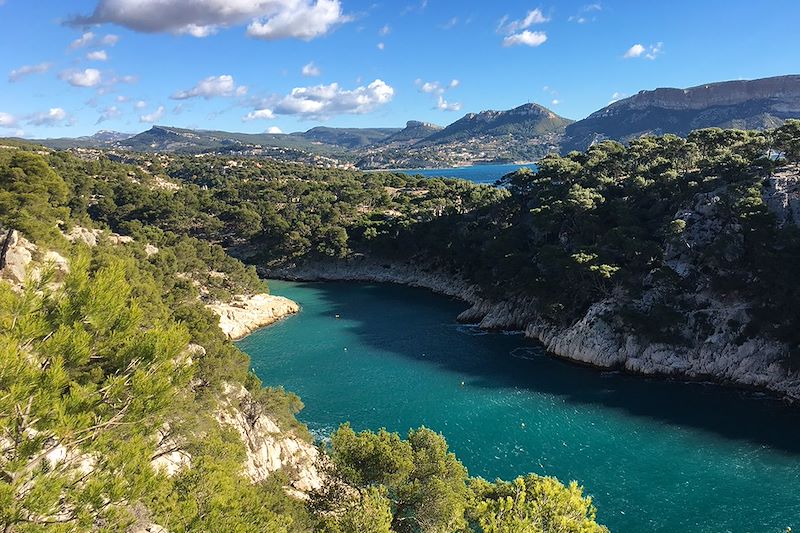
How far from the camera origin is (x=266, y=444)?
2666cm

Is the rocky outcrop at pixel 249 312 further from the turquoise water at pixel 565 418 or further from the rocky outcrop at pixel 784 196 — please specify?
the rocky outcrop at pixel 784 196

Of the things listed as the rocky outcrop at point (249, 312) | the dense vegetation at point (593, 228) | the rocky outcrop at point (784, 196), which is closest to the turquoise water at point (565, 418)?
the rocky outcrop at point (249, 312)

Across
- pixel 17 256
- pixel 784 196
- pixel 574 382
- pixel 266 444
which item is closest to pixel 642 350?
pixel 574 382

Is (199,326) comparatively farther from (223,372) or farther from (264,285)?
(264,285)

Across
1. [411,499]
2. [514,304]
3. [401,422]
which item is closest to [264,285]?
[514,304]

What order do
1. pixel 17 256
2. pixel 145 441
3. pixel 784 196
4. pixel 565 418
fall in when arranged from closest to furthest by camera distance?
pixel 145 441
pixel 17 256
pixel 565 418
pixel 784 196

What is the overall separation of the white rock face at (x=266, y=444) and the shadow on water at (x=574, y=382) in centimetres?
1741

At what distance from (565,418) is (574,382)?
6312 mm

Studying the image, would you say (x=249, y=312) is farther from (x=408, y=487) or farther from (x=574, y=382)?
(x=408, y=487)

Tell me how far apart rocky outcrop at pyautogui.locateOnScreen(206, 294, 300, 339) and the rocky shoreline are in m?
20.9

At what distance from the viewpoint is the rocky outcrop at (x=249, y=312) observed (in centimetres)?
5438

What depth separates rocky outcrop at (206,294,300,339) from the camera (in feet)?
178

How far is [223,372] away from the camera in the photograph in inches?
1105

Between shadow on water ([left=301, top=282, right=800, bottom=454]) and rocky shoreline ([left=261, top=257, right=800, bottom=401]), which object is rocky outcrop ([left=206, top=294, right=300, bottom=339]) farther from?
rocky shoreline ([left=261, top=257, right=800, bottom=401])
